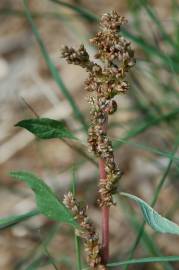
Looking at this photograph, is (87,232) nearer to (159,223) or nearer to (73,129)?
(159,223)

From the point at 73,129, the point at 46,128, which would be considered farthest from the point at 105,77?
the point at 73,129

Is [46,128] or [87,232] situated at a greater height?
[46,128]

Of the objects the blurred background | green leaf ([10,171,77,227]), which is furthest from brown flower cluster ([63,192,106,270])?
the blurred background

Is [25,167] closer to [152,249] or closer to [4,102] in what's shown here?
[4,102]

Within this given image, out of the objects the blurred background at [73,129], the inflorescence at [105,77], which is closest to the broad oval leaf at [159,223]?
the inflorescence at [105,77]

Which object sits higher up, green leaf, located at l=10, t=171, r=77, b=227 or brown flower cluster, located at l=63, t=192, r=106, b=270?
green leaf, located at l=10, t=171, r=77, b=227

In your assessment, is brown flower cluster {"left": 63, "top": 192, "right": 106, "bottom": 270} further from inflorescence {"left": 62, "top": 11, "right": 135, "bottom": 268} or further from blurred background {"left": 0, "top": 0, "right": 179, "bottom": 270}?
blurred background {"left": 0, "top": 0, "right": 179, "bottom": 270}

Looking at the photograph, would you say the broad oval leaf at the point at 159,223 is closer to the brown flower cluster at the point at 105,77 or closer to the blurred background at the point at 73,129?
the brown flower cluster at the point at 105,77
